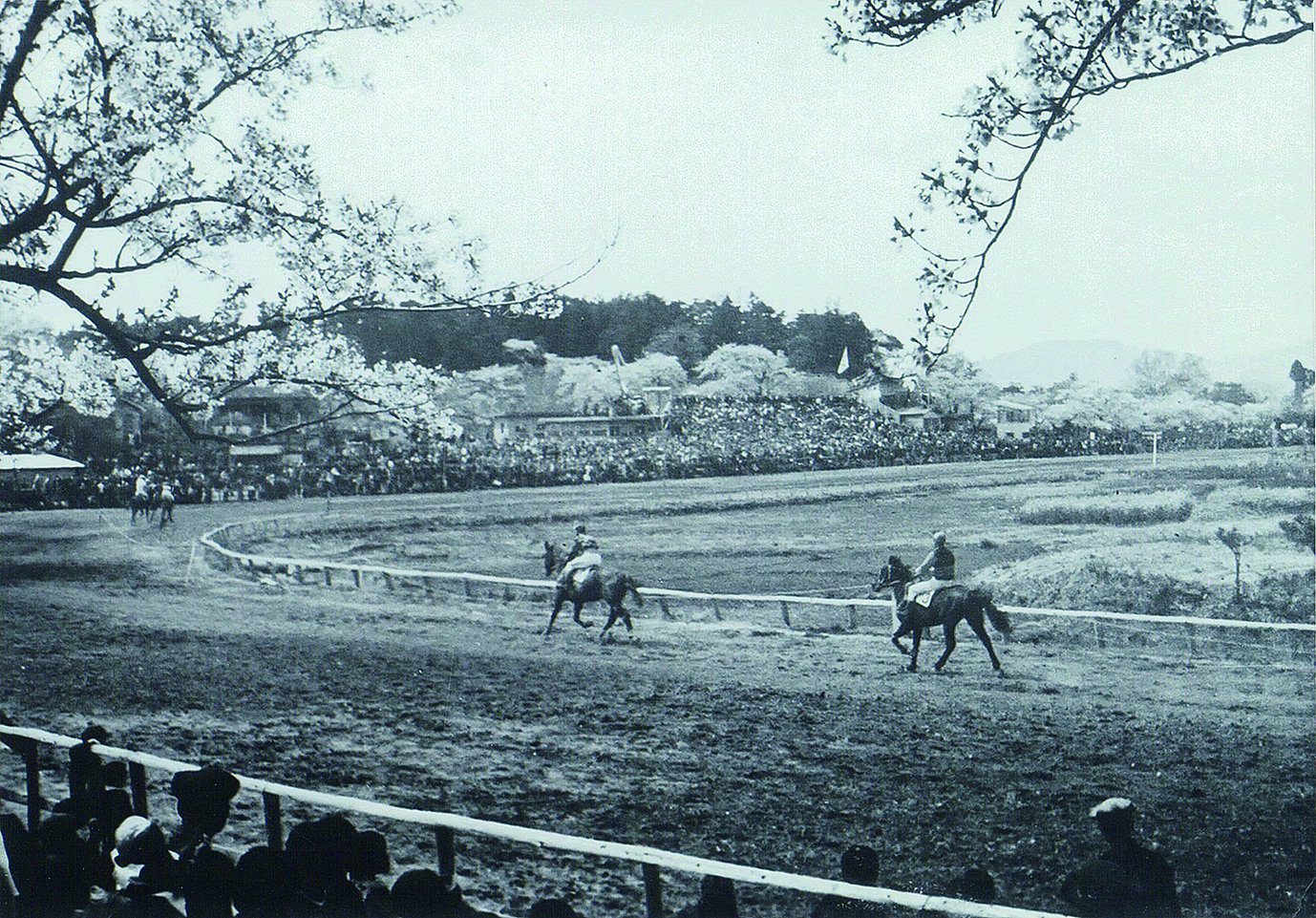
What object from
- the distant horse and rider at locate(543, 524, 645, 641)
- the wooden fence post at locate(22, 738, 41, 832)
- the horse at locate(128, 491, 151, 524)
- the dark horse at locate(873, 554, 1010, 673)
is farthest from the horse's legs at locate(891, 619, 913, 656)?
the horse at locate(128, 491, 151, 524)

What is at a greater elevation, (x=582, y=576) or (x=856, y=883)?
(x=582, y=576)

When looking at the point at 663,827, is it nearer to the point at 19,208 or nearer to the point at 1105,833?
the point at 1105,833

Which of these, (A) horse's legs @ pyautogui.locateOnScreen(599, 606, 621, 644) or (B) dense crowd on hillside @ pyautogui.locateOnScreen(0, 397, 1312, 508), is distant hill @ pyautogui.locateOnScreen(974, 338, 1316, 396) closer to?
(B) dense crowd on hillside @ pyautogui.locateOnScreen(0, 397, 1312, 508)

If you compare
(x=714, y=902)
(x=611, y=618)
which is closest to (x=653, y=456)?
(x=611, y=618)

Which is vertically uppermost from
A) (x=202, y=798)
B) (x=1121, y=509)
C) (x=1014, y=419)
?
(x=1014, y=419)

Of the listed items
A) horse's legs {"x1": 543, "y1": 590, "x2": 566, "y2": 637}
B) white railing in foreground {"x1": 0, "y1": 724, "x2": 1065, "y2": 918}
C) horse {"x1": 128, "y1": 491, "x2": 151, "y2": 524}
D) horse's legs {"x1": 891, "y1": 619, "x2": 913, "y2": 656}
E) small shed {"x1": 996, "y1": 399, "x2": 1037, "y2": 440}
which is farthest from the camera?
horse {"x1": 128, "y1": 491, "x2": 151, "y2": 524}

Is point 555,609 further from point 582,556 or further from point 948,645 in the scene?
point 948,645

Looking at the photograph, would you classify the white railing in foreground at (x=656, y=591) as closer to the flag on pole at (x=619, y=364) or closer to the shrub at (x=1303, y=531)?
the shrub at (x=1303, y=531)
